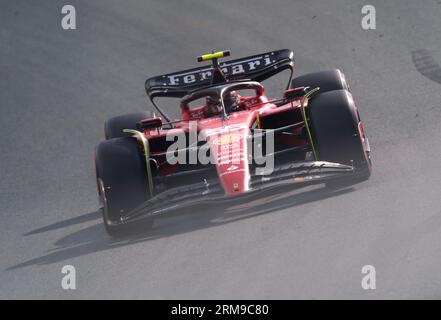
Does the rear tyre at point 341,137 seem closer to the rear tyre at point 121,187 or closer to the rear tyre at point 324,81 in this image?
the rear tyre at point 324,81

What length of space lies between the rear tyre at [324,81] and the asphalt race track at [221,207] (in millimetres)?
900

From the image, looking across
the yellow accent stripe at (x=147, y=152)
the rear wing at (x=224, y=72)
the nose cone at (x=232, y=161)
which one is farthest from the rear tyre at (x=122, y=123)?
the nose cone at (x=232, y=161)

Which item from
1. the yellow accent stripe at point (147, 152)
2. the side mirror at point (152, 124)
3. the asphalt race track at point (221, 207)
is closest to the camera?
the asphalt race track at point (221, 207)

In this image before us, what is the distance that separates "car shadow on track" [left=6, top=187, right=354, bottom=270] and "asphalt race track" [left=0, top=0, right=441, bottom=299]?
31 millimetres

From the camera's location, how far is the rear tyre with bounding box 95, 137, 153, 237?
10914mm

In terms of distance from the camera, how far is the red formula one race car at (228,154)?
35.0 ft

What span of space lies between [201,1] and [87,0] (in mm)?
2209

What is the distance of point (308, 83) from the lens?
13.0 metres

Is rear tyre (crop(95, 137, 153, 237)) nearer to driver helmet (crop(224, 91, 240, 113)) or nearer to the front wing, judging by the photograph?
the front wing

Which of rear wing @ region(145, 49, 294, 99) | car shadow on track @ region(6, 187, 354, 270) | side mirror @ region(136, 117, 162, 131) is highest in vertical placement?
rear wing @ region(145, 49, 294, 99)

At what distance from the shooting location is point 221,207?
11.3 meters

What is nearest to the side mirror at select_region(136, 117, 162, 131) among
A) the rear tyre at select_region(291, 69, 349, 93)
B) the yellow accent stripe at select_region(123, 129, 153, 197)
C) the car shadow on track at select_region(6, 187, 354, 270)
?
the yellow accent stripe at select_region(123, 129, 153, 197)

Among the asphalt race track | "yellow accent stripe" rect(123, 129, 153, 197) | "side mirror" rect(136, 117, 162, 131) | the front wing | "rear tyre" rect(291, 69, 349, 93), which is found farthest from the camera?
"rear tyre" rect(291, 69, 349, 93)

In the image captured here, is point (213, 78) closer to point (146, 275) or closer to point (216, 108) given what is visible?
point (216, 108)
